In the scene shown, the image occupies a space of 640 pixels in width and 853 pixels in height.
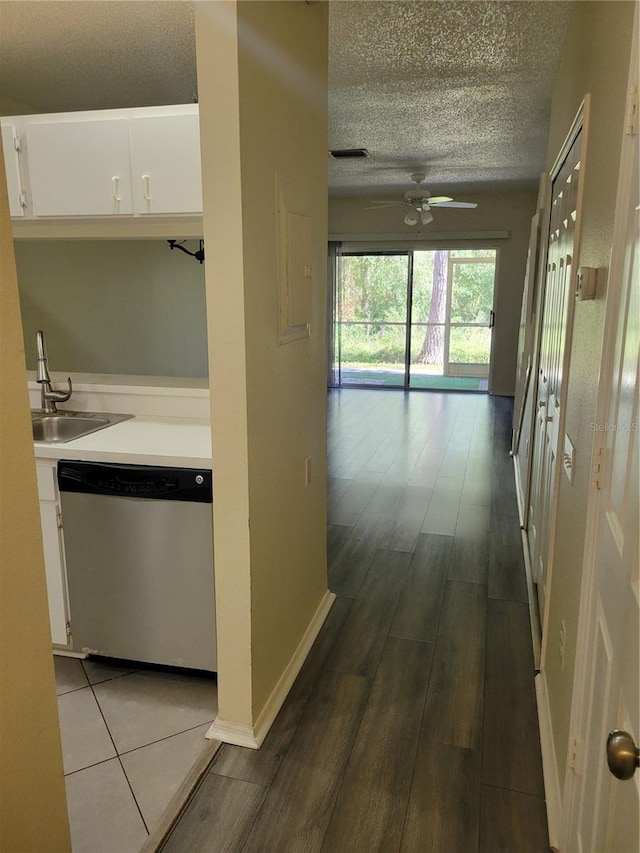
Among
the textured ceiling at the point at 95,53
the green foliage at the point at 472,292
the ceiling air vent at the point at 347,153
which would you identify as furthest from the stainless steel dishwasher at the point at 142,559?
the green foliage at the point at 472,292

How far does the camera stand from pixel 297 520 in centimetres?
248

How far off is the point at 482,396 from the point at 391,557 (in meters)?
5.39

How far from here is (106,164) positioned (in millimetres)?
2701

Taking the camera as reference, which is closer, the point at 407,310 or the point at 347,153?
the point at 347,153

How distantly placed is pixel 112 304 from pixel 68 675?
2.70 m

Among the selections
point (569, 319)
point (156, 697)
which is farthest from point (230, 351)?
point (156, 697)

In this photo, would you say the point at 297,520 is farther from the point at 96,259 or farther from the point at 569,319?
the point at 96,259

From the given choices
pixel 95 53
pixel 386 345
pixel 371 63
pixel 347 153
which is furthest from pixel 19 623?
pixel 386 345

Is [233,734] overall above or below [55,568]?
below

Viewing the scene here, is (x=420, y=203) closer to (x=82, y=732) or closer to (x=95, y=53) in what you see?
(x=95, y=53)

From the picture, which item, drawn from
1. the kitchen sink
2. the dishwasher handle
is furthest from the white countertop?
the kitchen sink

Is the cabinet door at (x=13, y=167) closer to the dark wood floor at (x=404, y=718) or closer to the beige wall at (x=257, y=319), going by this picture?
the beige wall at (x=257, y=319)

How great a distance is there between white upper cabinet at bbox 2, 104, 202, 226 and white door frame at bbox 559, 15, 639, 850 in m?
1.78

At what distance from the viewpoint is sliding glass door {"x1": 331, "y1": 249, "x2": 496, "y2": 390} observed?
8.80 metres
